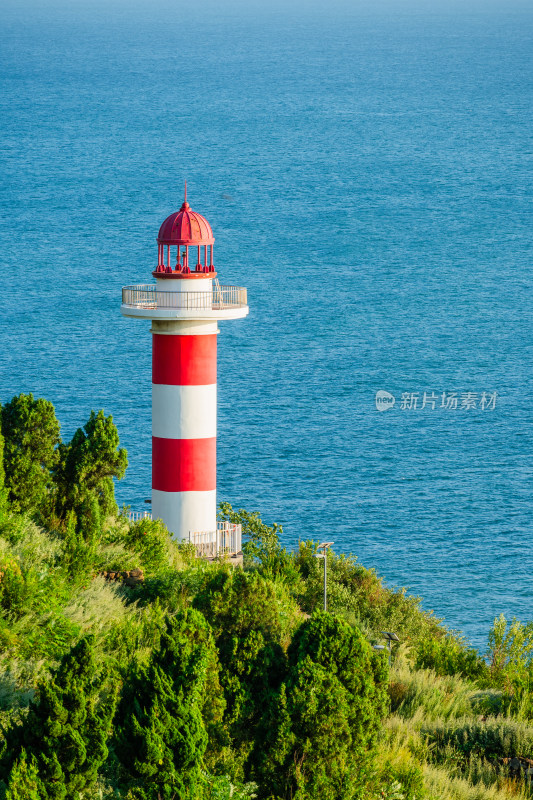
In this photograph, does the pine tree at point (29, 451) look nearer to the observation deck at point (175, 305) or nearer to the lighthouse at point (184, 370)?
the lighthouse at point (184, 370)

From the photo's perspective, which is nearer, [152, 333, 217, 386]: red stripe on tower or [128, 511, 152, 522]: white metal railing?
[152, 333, 217, 386]: red stripe on tower

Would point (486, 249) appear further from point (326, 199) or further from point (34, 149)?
point (34, 149)

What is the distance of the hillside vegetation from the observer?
1293cm

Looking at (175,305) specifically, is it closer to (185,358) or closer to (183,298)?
(183,298)

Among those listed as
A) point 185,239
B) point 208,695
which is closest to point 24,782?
point 208,695

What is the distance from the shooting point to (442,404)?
8306cm

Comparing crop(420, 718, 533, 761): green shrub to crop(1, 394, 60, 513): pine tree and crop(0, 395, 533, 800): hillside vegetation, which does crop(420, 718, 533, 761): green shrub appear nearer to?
crop(0, 395, 533, 800): hillside vegetation

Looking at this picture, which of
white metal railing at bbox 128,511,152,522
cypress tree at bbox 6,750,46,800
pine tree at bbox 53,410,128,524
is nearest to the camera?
cypress tree at bbox 6,750,46,800

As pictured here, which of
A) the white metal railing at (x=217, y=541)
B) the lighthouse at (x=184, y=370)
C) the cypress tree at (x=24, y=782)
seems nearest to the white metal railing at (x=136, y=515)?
the lighthouse at (x=184, y=370)

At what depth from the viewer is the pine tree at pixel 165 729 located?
1282cm

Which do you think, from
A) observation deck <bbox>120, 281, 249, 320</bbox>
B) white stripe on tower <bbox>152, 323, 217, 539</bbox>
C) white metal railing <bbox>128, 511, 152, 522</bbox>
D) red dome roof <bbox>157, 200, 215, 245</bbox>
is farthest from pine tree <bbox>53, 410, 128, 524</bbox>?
red dome roof <bbox>157, 200, 215, 245</bbox>

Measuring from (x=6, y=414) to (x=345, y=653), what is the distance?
1333 centimetres

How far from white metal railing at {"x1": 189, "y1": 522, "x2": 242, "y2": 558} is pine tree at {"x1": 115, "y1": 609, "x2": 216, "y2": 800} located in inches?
518

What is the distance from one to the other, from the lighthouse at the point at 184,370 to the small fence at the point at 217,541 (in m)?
0.04
